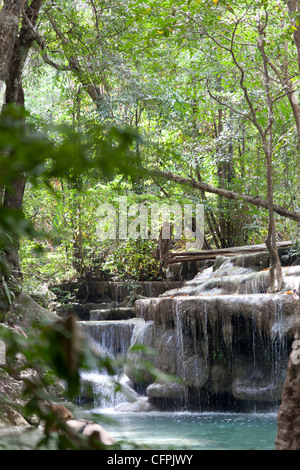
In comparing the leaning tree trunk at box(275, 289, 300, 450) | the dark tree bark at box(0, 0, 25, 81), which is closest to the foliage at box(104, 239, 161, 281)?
the dark tree bark at box(0, 0, 25, 81)

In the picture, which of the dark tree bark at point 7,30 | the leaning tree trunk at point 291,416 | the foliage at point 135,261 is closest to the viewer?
the leaning tree trunk at point 291,416

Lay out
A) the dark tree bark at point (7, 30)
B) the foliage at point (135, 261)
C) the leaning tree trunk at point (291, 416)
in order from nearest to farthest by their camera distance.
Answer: the leaning tree trunk at point (291, 416) < the dark tree bark at point (7, 30) < the foliage at point (135, 261)

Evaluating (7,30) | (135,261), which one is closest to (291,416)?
(7,30)

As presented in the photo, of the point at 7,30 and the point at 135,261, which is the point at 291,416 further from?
the point at 135,261

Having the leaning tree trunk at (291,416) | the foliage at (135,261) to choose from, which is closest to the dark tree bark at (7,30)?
the leaning tree trunk at (291,416)

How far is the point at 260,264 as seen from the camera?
10609 millimetres

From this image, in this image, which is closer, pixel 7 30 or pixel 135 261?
pixel 7 30

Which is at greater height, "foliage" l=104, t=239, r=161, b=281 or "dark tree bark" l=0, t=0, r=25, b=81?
"dark tree bark" l=0, t=0, r=25, b=81

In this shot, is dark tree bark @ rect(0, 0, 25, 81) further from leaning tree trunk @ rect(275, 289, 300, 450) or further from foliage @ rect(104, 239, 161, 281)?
foliage @ rect(104, 239, 161, 281)

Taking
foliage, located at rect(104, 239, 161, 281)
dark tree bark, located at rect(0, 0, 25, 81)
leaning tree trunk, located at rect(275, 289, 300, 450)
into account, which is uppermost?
dark tree bark, located at rect(0, 0, 25, 81)

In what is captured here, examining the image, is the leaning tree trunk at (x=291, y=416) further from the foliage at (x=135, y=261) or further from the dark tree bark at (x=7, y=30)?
the foliage at (x=135, y=261)

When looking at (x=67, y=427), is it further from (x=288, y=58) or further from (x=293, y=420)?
(x=288, y=58)

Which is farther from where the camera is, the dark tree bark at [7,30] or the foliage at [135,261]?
the foliage at [135,261]

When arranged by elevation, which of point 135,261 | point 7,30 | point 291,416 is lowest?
point 291,416
